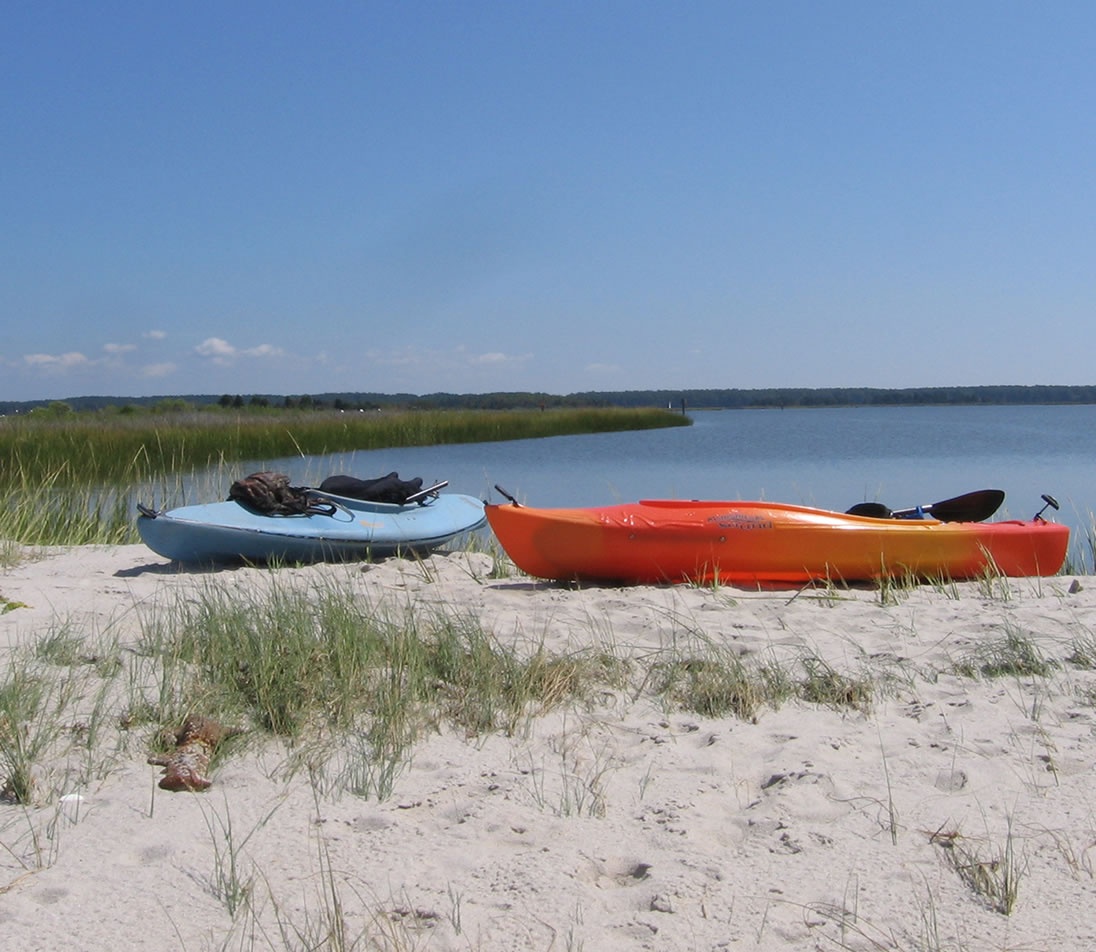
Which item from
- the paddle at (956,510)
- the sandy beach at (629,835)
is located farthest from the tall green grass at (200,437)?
the sandy beach at (629,835)

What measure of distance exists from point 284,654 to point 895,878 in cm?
207

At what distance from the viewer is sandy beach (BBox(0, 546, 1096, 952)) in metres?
1.97

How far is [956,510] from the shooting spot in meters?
6.58

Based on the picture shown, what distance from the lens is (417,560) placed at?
20.1ft

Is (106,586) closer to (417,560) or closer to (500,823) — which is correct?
(417,560)

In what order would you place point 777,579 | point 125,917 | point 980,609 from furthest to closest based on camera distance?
point 777,579, point 980,609, point 125,917

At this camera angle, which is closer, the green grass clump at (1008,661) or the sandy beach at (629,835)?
the sandy beach at (629,835)

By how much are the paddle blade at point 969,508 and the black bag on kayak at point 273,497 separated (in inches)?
152

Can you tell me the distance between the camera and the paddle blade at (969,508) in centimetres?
646

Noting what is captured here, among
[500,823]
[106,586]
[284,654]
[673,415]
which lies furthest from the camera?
[673,415]

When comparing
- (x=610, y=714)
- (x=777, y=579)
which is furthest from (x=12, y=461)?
(x=610, y=714)

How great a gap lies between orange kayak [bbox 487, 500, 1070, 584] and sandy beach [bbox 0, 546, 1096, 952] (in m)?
1.92

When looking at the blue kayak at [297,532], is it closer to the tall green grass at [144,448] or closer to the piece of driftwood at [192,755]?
the tall green grass at [144,448]

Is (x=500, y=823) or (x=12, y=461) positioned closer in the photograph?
(x=500, y=823)
